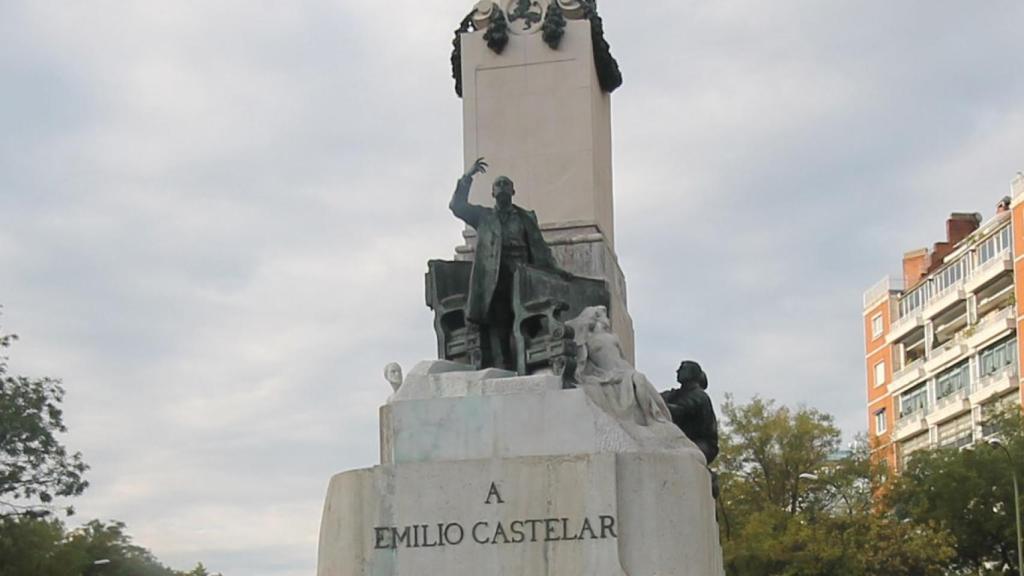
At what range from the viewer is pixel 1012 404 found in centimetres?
6150

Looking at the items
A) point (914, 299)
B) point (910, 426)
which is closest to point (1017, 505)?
point (910, 426)

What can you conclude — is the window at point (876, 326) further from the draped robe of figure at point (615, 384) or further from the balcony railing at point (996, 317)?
the draped robe of figure at point (615, 384)

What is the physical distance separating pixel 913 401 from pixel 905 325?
155 inches

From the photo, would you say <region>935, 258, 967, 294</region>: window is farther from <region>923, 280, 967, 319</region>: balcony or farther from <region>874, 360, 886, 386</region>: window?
<region>874, 360, 886, 386</region>: window

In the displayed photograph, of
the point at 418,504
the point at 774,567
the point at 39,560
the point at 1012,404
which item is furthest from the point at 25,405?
the point at 1012,404

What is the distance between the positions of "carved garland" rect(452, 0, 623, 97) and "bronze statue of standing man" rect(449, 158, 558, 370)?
2.41m

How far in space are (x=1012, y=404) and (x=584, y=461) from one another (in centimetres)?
5015

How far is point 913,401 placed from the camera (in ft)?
302

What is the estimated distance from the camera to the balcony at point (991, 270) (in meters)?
79.2

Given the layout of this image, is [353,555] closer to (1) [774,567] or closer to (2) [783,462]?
(1) [774,567]

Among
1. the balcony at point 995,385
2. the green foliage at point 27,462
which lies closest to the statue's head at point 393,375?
the green foliage at point 27,462

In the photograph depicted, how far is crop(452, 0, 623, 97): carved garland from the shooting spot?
59.8ft

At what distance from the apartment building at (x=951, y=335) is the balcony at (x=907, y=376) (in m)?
0.05

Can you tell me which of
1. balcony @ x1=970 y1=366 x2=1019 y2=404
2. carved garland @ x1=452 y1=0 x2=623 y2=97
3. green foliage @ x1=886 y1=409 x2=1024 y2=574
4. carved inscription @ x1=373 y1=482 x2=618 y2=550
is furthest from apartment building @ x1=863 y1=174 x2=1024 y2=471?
carved inscription @ x1=373 y1=482 x2=618 y2=550
